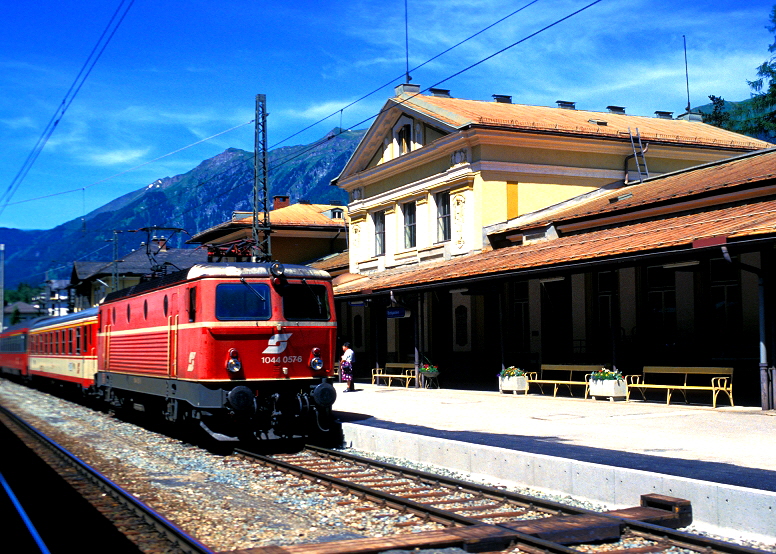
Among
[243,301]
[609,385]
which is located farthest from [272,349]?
[609,385]

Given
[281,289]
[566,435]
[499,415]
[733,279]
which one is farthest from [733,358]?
[281,289]

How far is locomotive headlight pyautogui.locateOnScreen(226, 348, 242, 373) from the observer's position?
42.0ft

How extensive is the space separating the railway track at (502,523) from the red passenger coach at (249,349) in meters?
3.03

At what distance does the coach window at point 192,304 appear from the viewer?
13.2 m

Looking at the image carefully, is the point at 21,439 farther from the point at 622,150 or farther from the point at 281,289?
the point at 622,150

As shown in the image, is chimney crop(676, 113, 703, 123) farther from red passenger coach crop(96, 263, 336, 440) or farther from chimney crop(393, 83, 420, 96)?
red passenger coach crop(96, 263, 336, 440)

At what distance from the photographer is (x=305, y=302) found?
13727 mm

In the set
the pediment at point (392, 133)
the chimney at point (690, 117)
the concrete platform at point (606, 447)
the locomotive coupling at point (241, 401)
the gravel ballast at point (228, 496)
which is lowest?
the gravel ballast at point (228, 496)

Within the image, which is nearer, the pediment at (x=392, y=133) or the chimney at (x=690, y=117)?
the pediment at (x=392, y=133)

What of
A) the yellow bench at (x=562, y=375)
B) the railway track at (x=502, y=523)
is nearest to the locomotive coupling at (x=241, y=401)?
the railway track at (x=502, y=523)

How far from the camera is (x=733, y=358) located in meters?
18.7

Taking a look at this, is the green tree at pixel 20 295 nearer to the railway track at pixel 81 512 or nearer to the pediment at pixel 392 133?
the pediment at pixel 392 133

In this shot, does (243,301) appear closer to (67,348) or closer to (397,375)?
(397,375)

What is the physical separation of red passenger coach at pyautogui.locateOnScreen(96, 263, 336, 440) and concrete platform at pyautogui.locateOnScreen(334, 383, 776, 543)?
1.20 meters
